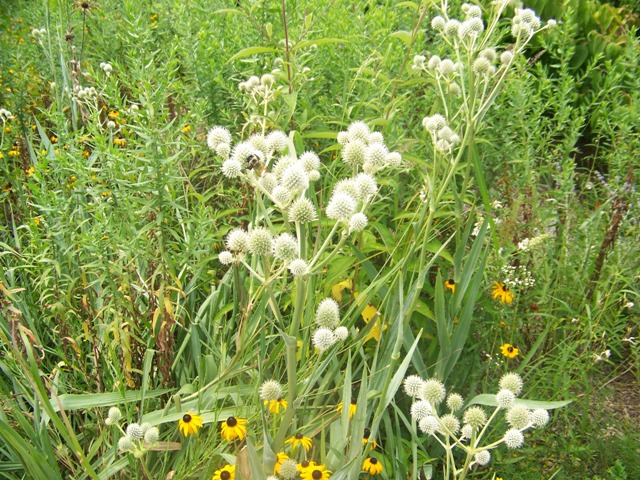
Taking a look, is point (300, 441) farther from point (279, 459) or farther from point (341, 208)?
point (341, 208)

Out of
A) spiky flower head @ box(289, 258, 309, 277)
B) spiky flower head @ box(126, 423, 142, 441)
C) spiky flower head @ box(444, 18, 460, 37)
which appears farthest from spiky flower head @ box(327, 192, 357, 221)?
spiky flower head @ box(444, 18, 460, 37)

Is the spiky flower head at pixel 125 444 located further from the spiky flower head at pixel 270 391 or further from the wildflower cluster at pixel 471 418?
the wildflower cluster at pixel 471 418

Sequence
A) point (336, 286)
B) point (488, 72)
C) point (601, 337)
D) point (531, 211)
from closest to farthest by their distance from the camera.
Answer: point (488, 72), point (336, 286), point (601, 337), point (531, 211)

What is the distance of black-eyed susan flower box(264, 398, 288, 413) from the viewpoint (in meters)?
2.38

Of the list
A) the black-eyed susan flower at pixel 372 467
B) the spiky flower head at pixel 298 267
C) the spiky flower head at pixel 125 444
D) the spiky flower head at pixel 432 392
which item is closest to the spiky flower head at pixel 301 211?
the spiky flower head at pixel 298 267

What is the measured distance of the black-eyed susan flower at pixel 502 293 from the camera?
3.21 metres

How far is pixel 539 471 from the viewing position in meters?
2.89

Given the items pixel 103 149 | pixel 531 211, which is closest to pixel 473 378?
pixel 531 211

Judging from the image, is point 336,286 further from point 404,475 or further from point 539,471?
point 539,471

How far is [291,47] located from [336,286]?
99 cm

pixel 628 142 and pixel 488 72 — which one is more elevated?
pixel 488 72

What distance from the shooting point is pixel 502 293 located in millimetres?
3219

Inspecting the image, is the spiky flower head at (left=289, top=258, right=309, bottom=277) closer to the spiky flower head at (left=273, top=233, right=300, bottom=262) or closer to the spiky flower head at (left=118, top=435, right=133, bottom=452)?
the spiky flower head at (left=273, top=233, right=300, bottom=262)

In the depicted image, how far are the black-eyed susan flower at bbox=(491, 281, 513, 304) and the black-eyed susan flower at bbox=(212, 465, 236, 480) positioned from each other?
4.98 ft
